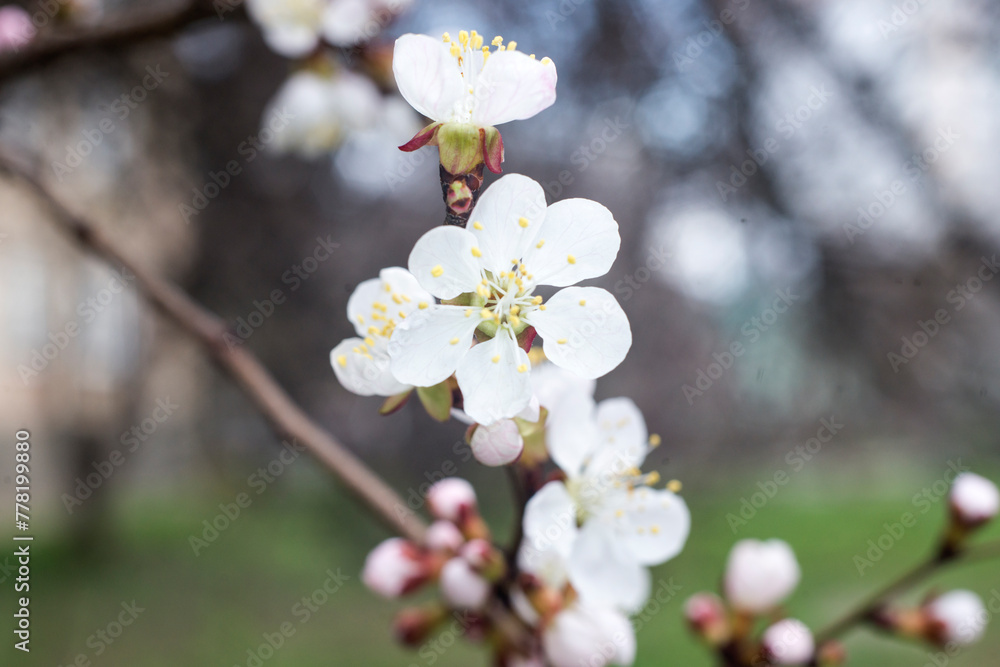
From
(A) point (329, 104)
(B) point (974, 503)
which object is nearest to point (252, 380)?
(A) point (329, 104)

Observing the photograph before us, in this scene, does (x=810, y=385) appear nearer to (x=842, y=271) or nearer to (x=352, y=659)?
(x=842, y=271)

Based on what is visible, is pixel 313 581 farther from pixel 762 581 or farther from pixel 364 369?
pixel 364 369

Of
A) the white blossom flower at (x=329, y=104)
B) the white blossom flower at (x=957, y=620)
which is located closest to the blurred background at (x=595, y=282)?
the white blossom flower at (x=329, y=104)

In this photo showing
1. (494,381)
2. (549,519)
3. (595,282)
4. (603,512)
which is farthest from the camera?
(595,282)

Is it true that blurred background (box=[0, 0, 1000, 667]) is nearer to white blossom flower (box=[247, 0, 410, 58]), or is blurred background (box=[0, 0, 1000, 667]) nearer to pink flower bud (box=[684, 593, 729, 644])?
white blossom flower (box=[247, 0, 410, 58])

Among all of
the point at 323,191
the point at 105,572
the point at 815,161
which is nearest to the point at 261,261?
the point at 323,191

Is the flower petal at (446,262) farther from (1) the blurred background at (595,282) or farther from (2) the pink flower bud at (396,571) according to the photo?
(1) the blurred background at (595,282)

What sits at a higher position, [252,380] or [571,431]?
[252,380]
